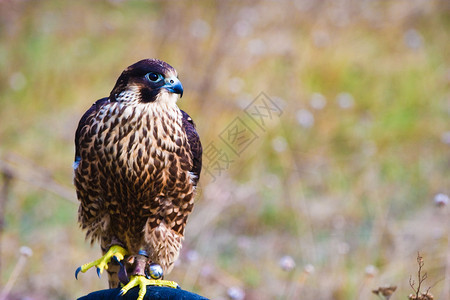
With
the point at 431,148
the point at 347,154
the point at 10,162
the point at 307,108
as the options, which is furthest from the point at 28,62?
the point at 431,148

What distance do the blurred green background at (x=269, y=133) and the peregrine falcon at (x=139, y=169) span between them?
0.59 metres

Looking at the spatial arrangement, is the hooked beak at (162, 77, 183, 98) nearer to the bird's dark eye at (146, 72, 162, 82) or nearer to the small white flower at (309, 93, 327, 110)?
the bird's dark eye at (146, 72, 162, 82)

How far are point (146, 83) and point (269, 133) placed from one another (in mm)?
2910

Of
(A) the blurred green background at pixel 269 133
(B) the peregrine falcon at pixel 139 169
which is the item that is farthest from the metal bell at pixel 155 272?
(A) the blurred green background at pixel 269 133

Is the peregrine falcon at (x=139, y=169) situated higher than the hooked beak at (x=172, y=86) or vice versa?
the hooked beak at (x=172, y=86)

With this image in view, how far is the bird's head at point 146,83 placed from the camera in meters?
2.41

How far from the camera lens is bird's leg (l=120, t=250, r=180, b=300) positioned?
229 cm

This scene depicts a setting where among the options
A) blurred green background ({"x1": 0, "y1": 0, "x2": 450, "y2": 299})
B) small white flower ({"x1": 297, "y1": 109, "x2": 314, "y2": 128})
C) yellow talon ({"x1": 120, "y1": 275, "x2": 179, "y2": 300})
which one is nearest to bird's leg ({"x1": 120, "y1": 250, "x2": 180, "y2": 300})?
yellow talon ({"x1": 120, "y1": 275, "x2": 179, "y2": 300})

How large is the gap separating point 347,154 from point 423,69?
1664mm

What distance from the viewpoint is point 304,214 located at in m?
4.51

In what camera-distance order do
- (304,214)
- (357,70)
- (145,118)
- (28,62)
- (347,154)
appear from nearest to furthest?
(145,118), (304,214), (347,154), (28,62), (357,70)

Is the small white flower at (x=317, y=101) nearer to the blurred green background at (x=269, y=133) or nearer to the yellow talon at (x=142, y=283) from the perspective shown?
the blurred green background at (x=269, y=133)

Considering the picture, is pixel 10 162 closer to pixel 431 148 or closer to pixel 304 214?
pixel 304 214

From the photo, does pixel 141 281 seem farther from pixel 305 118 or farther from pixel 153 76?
pixel 305 118
